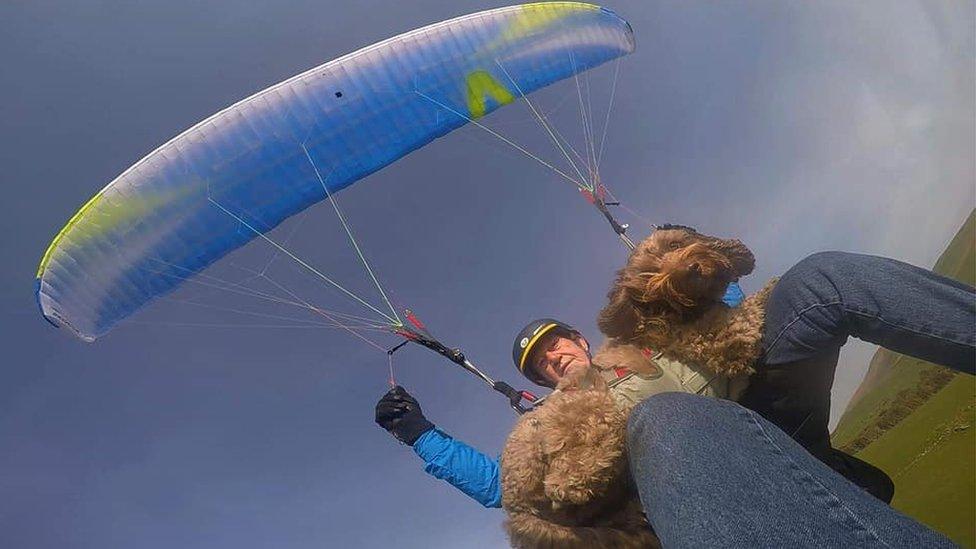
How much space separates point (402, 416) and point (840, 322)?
3.59 metres

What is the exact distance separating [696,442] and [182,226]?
9715mm

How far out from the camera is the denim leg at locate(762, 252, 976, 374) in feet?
6.15

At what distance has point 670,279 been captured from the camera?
7.74ft

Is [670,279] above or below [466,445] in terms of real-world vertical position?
above

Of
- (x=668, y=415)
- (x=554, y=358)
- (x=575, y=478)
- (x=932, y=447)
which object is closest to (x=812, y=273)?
(x=668, y=415)

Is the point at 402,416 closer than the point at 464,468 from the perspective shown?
No

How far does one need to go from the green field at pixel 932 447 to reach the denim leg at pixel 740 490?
470 cm

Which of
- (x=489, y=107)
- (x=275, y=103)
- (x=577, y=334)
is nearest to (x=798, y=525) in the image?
(x=577, y=334)

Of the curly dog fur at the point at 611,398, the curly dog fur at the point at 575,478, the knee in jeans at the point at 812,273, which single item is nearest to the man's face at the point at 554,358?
the curly dog fur at the point at 611,398

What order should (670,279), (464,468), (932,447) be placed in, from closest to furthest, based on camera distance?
(670,279)
(464,468)
(932,447)

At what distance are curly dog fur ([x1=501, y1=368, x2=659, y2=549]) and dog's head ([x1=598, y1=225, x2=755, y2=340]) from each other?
0.39 meters

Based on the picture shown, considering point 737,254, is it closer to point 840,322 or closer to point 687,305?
point 687,305

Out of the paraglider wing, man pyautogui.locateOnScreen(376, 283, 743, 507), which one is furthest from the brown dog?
the paraglider wing

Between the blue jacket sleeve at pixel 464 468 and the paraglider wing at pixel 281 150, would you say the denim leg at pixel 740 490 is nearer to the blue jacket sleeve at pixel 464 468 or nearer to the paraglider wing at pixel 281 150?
the blue jacket sleeve at pixel 464 468
